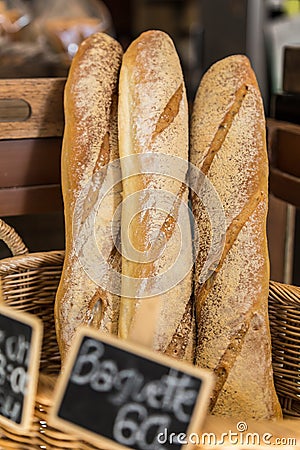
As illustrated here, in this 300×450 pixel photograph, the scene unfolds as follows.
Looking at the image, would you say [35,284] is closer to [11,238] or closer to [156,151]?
[11,238]

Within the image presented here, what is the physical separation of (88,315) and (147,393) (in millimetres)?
352

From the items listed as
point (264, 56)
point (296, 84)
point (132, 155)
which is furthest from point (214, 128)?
point (264, 56)

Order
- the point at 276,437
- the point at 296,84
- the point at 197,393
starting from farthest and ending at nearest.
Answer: the point at 296,84 → the point at 276,437 → the point at 197,393

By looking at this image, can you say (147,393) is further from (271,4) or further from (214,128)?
(271,4)

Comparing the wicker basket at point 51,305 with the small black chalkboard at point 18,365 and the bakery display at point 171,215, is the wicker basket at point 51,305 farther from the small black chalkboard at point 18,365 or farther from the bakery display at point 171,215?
the small black chalkboard at point 18,365

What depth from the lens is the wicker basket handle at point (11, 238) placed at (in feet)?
3.17

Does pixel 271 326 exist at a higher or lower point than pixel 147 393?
lower

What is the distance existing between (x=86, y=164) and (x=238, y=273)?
24 cm

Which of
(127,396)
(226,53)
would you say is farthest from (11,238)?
(226,53)

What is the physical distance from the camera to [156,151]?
0.92 m

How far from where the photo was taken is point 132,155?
0.92m

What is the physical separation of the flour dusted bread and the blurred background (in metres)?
0.23

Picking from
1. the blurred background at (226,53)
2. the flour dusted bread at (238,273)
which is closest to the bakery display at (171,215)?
the flour dusted bread at (238,273)

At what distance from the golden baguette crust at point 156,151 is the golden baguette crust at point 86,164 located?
0.03 m
